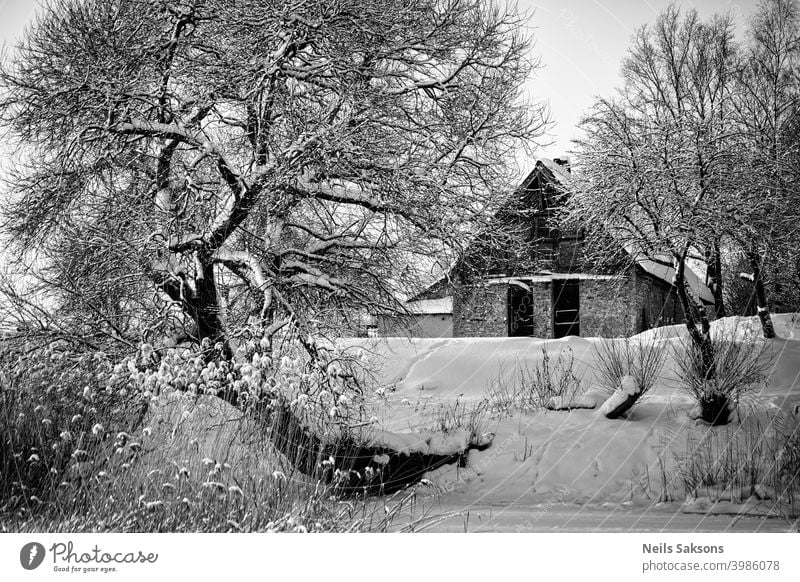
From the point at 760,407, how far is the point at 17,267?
667 centimetres

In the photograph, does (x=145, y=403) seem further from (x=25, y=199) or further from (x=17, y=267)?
(x=25, y=199)

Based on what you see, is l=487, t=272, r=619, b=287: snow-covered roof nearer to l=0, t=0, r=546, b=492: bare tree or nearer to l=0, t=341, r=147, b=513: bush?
l=0, t=0, r=546, b=492: bare tree

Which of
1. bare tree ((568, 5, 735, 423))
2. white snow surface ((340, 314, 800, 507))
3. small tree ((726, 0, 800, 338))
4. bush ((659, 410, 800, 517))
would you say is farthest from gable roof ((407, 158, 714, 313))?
bush ((659, 410, 800, 517))

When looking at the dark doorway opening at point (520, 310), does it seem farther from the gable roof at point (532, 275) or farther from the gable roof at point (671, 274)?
the gable roof at point (671, 274)

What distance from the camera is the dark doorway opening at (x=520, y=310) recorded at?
9344 mm

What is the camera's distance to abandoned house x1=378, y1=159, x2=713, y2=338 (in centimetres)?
648

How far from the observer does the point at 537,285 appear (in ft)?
29.6

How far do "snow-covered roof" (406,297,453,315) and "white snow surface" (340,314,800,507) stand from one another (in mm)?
350

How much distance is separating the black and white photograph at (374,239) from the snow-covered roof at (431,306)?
0.18ft

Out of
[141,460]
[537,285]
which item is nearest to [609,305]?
[537,285]

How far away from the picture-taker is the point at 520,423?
654cm

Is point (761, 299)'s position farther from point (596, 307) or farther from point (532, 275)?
point (596, 307)

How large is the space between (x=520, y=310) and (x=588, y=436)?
Answer: 173 inches
